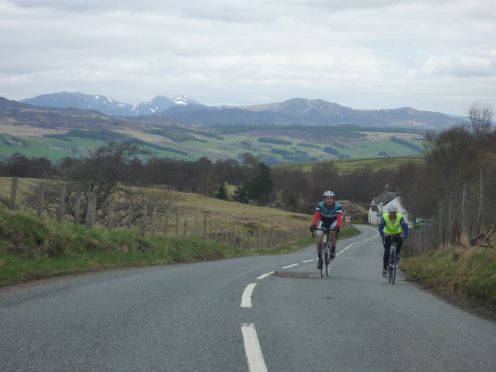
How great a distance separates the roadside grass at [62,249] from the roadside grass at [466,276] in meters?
7.83

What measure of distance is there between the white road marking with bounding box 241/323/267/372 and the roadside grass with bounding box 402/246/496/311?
16.6 ft

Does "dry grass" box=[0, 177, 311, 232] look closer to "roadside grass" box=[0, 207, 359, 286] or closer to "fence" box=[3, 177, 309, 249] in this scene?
"fence" box=[3, 177, 309, 249]

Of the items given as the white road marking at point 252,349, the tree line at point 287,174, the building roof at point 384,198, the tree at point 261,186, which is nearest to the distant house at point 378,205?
the building roof at point 384,198

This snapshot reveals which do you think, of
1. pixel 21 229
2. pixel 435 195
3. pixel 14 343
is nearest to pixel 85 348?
pixel 14 343

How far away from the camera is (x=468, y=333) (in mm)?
8242

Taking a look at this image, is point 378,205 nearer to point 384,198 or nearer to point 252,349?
point 384,198

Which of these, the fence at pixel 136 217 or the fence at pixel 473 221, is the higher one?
the fence at pixel 473 221

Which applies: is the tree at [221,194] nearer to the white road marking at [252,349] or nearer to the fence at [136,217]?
Answer: the fence at [136,217]

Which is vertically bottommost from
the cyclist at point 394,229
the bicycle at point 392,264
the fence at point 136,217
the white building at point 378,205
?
the white building at point 378,205

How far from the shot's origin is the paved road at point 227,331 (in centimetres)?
618

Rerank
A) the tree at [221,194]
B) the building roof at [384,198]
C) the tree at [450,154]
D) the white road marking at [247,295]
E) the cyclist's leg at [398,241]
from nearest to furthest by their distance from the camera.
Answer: the white road marking at [247,295]
the cyclist's leg at [398,241]
the tree at [450,154]
the tree at [221,194]
the building roof at [384,198]

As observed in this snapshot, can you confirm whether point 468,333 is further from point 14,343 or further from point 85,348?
point 14,343

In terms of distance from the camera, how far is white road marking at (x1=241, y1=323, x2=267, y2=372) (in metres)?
6.00

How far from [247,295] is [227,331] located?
139 inches
